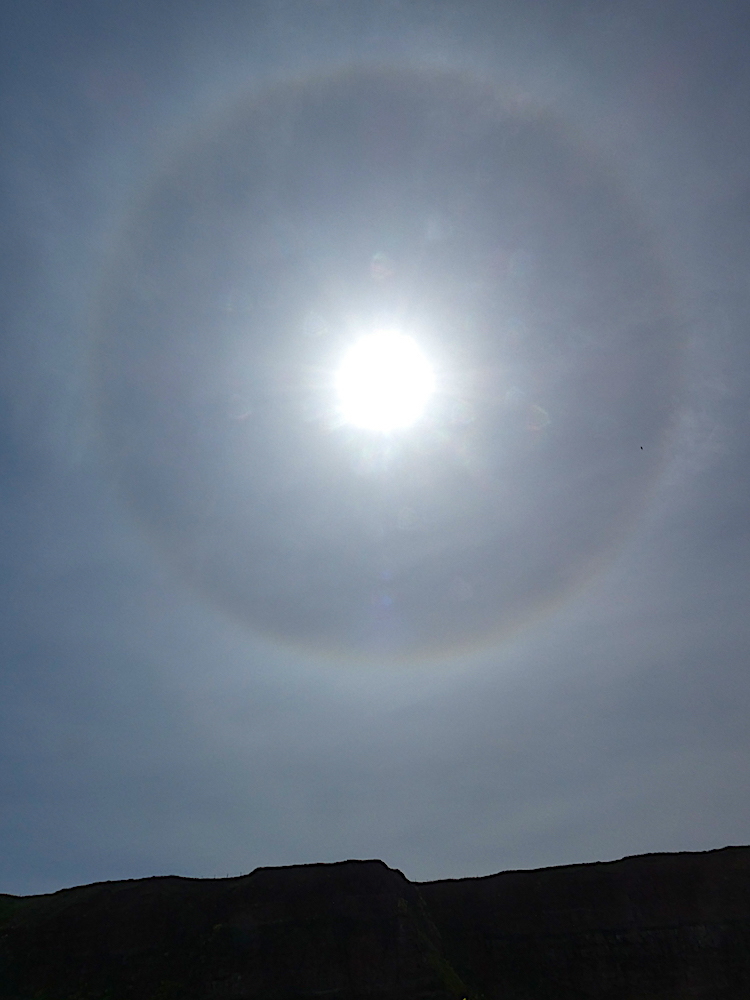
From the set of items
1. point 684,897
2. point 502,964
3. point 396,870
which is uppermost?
point 396,870

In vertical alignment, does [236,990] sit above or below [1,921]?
below

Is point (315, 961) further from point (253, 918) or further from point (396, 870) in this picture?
point (396, 870)

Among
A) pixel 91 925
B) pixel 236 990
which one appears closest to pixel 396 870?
pixel 236 990

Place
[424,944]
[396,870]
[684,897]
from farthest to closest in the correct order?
[396,870] < [684,897] < [424,944]

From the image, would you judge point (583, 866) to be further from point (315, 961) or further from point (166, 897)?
point (166, 897)

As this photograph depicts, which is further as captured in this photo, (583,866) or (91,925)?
(583,866)

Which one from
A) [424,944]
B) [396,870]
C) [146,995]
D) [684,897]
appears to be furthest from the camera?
[396,870]
